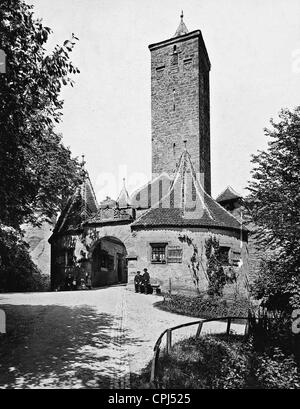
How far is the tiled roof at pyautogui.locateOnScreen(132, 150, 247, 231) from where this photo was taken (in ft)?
70.6

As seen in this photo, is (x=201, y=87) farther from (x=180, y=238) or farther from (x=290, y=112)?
(x=290, y=112)

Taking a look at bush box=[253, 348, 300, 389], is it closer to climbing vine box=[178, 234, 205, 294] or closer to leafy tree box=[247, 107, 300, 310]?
leafy tree box=[247, 107, 300, 310]

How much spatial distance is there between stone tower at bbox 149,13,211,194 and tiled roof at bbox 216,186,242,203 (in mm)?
1855

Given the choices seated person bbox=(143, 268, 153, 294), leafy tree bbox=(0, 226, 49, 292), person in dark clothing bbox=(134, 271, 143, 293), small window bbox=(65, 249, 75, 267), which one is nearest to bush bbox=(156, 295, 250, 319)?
seated person bbox=(143, 268, 153, 294)

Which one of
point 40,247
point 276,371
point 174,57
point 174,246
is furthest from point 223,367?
point 174,57

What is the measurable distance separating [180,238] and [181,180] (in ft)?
17.9

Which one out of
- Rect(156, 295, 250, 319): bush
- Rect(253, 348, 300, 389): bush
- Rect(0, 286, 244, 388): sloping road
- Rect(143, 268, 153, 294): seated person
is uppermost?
Rect(143, 268, 153, 294): seated person

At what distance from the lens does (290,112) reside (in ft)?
32.5

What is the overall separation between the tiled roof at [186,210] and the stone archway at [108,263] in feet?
11.2

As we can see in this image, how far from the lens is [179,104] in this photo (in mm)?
29781

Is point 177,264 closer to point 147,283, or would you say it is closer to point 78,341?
point 147,283

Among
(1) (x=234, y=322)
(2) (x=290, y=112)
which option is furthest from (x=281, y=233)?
(1) (x=234, y=322)

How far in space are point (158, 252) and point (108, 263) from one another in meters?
8.90
